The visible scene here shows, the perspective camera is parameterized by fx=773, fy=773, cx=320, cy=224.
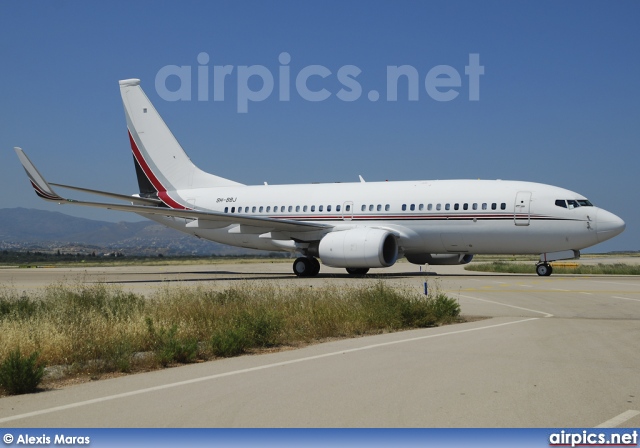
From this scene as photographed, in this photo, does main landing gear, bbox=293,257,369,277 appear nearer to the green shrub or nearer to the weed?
the weed

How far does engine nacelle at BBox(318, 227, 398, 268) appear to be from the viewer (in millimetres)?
Answer: 28000

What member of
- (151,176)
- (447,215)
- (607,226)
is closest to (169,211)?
(151,176)

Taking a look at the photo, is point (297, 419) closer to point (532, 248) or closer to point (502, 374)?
point (502, 374)

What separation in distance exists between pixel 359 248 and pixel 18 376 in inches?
832

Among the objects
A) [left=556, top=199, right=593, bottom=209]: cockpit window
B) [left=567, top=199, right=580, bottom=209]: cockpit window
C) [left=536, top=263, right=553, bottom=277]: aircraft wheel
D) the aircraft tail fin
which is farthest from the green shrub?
the aircraft tail fin

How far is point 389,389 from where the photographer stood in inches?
291

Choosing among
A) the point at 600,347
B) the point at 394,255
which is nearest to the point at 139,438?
the point at 600,347

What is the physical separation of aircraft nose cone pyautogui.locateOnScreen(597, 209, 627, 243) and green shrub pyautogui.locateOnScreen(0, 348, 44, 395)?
23.6 metres

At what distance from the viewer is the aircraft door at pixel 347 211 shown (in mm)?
31312

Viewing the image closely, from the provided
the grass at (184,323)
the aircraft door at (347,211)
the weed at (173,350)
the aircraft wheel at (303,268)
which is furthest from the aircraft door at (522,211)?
the weed at (173,350)

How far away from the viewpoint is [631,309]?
631 inches

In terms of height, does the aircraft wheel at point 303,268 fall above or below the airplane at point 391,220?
below

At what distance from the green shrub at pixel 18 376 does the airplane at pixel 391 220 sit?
19584 mm

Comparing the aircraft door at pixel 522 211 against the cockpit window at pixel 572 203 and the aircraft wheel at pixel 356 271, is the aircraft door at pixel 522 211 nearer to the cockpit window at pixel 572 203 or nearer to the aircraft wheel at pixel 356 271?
the cockpit window at pixel 572 203
